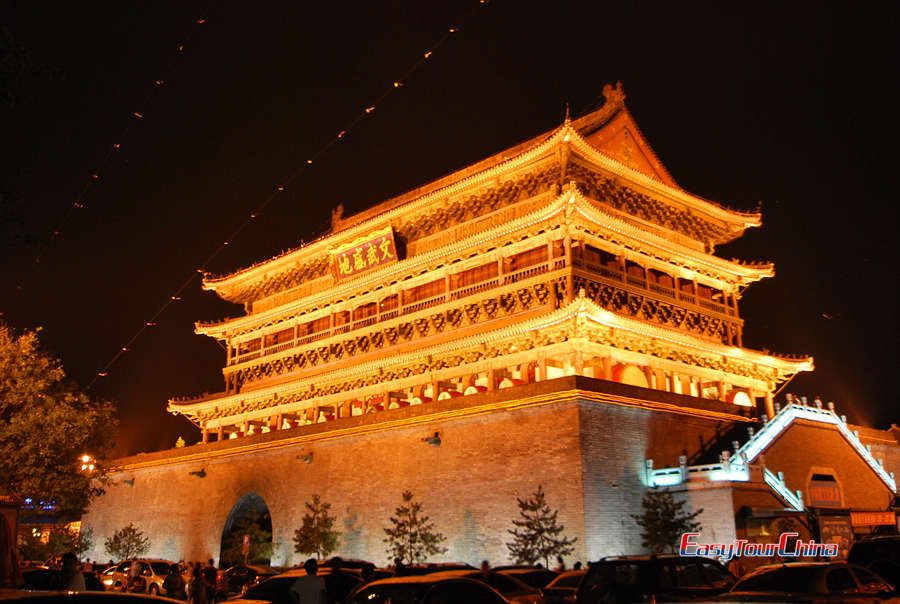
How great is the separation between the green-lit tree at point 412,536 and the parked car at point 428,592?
14.0 meters

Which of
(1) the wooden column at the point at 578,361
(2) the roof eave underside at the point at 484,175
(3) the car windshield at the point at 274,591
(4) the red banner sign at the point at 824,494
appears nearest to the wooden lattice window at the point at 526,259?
(2) the roof eave underside at the point at 484,175

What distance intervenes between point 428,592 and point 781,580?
13.2ft

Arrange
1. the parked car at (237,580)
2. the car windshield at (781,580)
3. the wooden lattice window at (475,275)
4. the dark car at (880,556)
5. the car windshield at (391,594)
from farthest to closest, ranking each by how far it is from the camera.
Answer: the wooden lattice window at (475,275) → the parked car at (237,580) → the dark car at (880,556) → the car windshield at (781,580) → the car windshield at (391,594)

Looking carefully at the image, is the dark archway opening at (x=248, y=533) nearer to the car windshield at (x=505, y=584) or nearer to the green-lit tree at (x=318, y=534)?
the green-lit tree at (x=318, y=534)

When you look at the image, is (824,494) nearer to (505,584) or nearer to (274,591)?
(505,584)

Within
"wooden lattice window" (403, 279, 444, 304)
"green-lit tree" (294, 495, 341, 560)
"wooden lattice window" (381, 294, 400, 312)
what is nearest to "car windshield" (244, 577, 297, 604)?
"green-lit tree" (294, 495, 341, 560)

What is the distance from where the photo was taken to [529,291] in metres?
25.0

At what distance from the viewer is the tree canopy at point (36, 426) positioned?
20031 mm

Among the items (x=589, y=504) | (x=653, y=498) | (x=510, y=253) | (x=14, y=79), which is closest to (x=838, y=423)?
(x=653, y=498)

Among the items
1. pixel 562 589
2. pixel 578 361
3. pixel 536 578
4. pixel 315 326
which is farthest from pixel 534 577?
pixel 315 326

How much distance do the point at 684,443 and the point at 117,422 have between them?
16900 millimetres

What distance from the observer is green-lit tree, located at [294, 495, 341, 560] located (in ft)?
79.3

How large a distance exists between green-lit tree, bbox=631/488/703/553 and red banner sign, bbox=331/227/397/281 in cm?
1436

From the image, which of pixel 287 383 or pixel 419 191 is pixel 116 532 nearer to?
pixel 287 383
